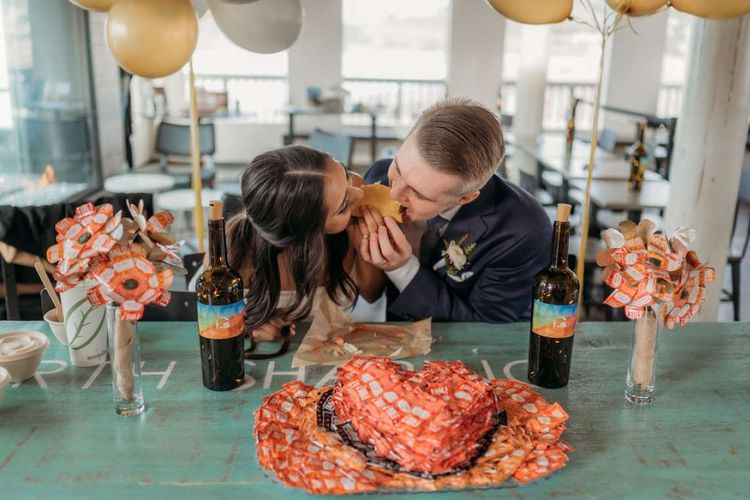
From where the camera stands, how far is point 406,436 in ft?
3.56

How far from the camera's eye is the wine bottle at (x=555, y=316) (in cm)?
133

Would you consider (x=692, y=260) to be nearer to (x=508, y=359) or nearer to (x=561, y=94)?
(x=508, y=359)

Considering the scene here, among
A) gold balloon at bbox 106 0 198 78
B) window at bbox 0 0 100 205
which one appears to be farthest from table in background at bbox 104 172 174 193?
gold balloon at bbox 106 0 198 78

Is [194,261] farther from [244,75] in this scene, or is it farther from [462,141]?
[244,75]

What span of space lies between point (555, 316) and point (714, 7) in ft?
3.27

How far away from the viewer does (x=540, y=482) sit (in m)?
1.10

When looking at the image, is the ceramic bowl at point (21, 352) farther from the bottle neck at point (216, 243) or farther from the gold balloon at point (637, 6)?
the gold balloon at point (637, 6)

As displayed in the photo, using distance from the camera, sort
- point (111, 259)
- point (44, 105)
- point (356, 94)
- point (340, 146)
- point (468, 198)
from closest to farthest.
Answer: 1. point (111, 259)
2. point (468, 198)
3. point (44, 105)
4. point (340, 146)
5. point (356, 94)

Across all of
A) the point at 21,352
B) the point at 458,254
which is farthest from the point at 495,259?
the point at 21,352

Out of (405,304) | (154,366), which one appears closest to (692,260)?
(405,304)

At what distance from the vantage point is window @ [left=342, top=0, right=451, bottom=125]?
30.8 feet

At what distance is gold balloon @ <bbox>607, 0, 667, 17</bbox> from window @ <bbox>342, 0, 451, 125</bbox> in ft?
24.9

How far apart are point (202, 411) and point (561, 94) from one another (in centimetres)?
994

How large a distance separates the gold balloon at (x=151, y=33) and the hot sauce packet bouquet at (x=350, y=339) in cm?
76
